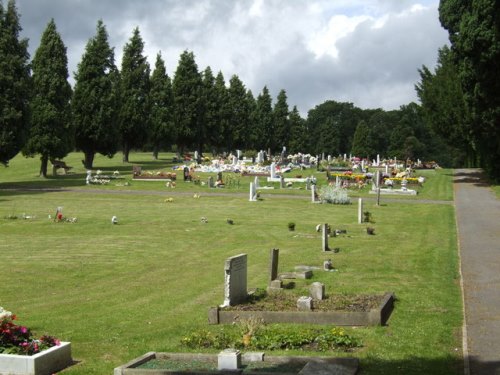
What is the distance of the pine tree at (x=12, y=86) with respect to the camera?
4759 cm

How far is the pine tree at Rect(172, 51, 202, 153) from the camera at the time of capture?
266 feet

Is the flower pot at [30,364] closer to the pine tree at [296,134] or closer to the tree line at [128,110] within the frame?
the tree line at [128,110]

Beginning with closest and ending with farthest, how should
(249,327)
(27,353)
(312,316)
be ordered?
(27,353) < (249,327) < (312,316)

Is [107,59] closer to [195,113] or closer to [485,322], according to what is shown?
[195,113]

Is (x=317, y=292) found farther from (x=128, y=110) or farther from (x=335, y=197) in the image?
(x=128, y=110)

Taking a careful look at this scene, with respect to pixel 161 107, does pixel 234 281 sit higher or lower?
lower

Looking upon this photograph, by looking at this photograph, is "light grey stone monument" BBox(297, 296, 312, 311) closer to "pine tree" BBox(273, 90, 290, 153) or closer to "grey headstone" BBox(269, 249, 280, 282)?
"grey headstone" BBox(269, 249, 280, 282)

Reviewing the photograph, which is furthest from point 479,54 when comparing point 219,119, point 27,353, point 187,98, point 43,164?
point 219,119

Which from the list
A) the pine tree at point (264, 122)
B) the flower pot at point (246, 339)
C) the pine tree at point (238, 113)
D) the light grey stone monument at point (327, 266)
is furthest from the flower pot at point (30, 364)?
the pine tree at point (264, 122)

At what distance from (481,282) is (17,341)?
10.9 metres

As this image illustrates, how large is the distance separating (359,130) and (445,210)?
94.8 metres

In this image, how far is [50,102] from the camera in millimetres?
56250

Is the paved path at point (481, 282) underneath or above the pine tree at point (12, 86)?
underneath

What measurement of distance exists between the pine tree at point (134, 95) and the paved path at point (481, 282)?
43.7 m
